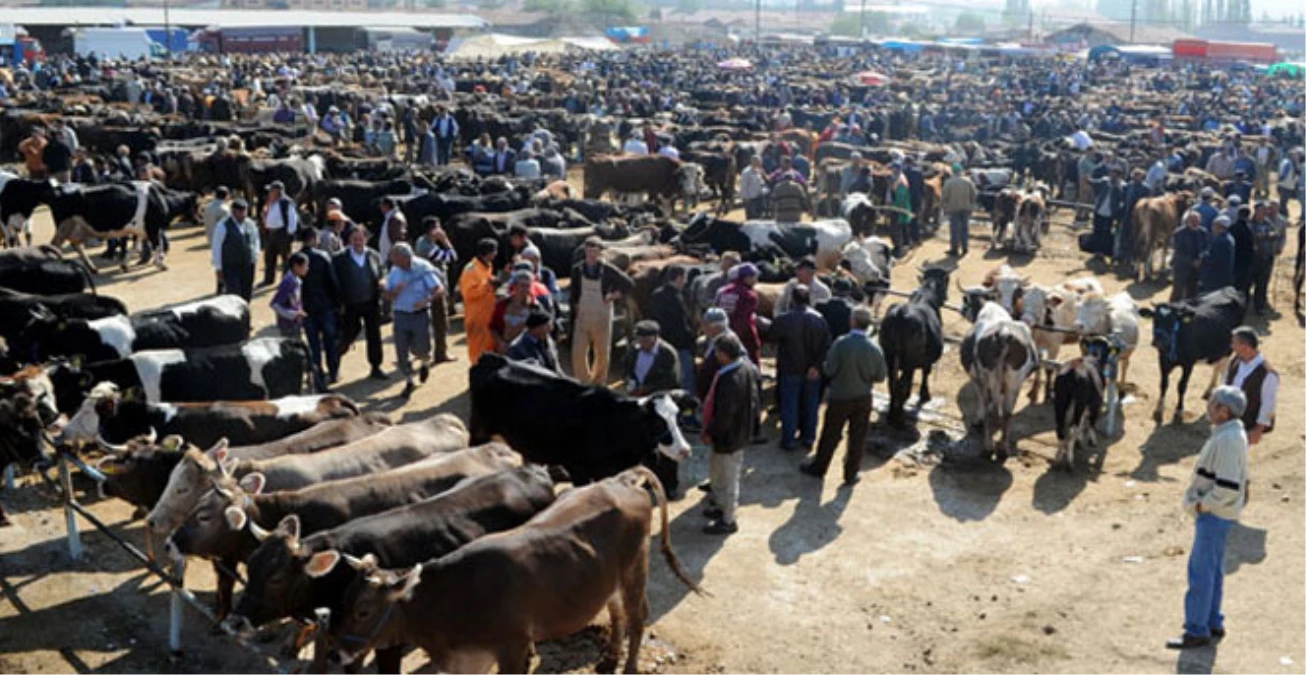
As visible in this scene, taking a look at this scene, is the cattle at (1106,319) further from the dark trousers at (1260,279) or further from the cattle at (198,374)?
the cattle at (198,374)

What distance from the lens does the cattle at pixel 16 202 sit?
55.8 feet

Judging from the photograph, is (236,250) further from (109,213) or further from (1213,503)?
(1213,503)

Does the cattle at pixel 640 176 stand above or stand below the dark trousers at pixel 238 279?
above

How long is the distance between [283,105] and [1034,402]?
81.9 ft

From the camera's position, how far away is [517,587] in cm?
616

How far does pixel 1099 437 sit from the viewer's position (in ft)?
38.8

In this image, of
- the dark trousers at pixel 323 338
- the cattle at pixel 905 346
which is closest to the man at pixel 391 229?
the dark trousers at pixel 323 338

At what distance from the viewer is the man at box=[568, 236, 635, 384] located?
473 inches

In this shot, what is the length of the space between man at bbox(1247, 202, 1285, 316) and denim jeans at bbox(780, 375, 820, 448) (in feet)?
28.8

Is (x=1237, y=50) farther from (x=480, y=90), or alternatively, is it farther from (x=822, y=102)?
(x=480, y=90)

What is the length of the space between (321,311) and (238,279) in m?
2.38

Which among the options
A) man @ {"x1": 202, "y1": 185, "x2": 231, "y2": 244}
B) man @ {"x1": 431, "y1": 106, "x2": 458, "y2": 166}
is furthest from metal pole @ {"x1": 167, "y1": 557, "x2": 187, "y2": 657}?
man @ {"x1": 431, "y1": 106, "x2": 458, "y2": 166}

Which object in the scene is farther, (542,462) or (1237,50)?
(1237,50)

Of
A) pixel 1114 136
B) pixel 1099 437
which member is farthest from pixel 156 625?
pixel 1114 136
